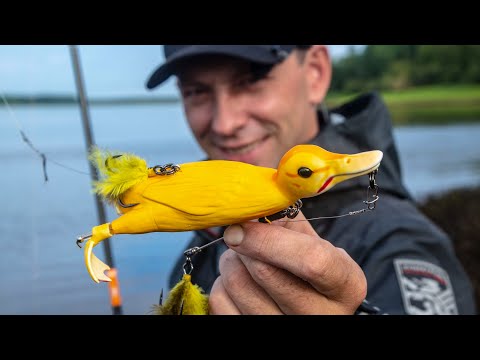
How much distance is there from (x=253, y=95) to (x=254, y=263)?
0.53 meters

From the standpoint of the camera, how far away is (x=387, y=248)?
769mm

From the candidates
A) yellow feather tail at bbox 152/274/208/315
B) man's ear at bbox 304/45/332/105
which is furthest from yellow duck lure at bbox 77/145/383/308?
man's ear at bbox 304/45/332/105

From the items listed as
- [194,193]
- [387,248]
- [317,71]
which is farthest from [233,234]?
[317,71]

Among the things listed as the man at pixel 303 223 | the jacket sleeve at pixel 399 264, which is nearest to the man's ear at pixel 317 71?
the man at pixel 303 223

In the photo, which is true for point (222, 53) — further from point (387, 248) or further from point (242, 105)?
point (387, 248)

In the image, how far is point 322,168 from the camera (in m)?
0.38

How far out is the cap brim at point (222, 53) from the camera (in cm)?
89

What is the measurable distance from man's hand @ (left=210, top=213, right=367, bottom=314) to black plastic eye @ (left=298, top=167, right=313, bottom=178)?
9cm

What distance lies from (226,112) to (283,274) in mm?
498

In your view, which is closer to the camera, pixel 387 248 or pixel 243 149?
pixel 387 248

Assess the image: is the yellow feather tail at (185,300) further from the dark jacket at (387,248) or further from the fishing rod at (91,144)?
the fishing rod at (91,144)
